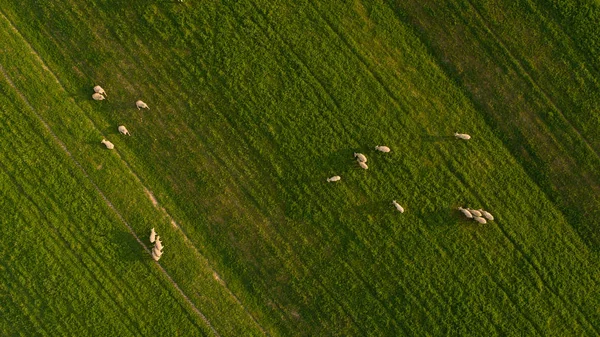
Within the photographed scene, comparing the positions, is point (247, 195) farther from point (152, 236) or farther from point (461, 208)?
point (461, 208)

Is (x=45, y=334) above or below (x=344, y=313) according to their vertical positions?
above

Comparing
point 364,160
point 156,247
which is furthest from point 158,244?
point 364,160

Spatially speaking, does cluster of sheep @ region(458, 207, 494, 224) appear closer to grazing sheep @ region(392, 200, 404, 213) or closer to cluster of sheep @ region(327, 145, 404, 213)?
grazing sheep @ region(392, 200, 404, 213)

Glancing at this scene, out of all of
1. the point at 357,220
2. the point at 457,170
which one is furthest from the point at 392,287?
the point at 457,170

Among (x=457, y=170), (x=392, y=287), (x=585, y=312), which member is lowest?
(x=585, y=312)

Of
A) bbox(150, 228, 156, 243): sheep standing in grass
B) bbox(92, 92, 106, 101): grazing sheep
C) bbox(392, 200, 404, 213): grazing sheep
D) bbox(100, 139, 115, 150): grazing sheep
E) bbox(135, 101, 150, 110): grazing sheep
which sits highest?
bbox(92, 92, 106, 101): grazing sheep

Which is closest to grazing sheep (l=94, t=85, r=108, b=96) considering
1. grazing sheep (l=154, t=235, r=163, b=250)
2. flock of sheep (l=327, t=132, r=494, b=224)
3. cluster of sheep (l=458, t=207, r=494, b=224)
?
grazing sheep (l=154, t=235, r=163, b=250)

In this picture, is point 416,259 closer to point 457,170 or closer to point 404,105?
point 457,170
